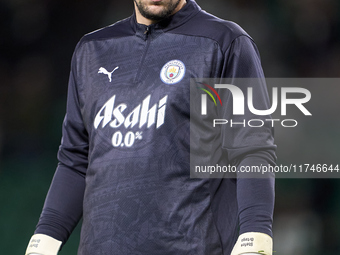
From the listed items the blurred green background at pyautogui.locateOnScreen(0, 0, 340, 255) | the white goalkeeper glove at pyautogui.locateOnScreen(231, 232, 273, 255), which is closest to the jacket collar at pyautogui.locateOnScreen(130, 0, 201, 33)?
the white goalkeeper glove at pyautogui.locateOnScreen(231, 232, 273, 255)

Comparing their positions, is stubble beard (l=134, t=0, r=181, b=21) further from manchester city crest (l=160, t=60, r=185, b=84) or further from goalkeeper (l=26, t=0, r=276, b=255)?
manchester city crest (l=160, t=60, r=185, b=84)

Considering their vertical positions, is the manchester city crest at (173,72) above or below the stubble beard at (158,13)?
below

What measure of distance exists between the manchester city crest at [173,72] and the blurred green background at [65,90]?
210cm

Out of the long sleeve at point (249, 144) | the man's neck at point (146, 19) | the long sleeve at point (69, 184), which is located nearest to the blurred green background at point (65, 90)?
the long sleeve at point (69, 184)

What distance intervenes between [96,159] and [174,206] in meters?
0.25

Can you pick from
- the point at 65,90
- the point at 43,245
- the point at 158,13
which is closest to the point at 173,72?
the point at 158,13

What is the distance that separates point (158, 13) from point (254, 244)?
0.61 m

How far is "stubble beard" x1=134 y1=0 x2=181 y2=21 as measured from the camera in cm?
143

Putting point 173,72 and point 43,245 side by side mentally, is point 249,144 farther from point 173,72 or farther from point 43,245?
point 43,245

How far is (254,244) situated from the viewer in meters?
1.19

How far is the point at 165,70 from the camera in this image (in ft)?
4.59

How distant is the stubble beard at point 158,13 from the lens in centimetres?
143

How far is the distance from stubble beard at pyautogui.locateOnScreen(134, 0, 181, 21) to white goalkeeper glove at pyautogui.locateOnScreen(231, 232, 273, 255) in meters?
0.58

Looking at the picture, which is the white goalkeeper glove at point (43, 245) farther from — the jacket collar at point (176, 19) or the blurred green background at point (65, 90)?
the blurred green background at point (65, 90)
